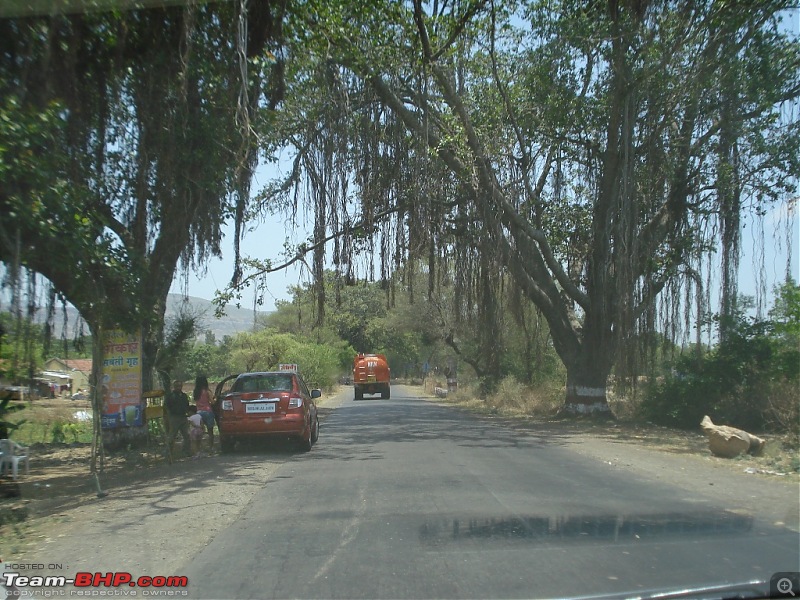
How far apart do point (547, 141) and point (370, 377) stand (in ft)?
85.7

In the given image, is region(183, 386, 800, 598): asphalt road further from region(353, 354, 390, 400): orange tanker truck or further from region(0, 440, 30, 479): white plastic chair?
region(353, 354, 390, 400): orange tanker truck

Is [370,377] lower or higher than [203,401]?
lower

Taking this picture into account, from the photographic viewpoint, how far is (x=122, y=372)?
1335 centimetres

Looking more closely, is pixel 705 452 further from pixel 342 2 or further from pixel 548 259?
pixel 342 2

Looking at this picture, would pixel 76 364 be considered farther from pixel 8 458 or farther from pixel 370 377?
pixel 370 377

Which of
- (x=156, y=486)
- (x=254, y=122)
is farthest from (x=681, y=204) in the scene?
(x=156, y=486)

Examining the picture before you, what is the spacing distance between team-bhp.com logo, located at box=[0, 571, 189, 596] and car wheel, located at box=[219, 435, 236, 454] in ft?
27.7

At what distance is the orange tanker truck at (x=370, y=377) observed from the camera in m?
44.4

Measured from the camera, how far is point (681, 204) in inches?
773

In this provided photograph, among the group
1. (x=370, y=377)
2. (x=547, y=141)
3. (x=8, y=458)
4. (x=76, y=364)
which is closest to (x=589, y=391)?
(x=547, y=141)
